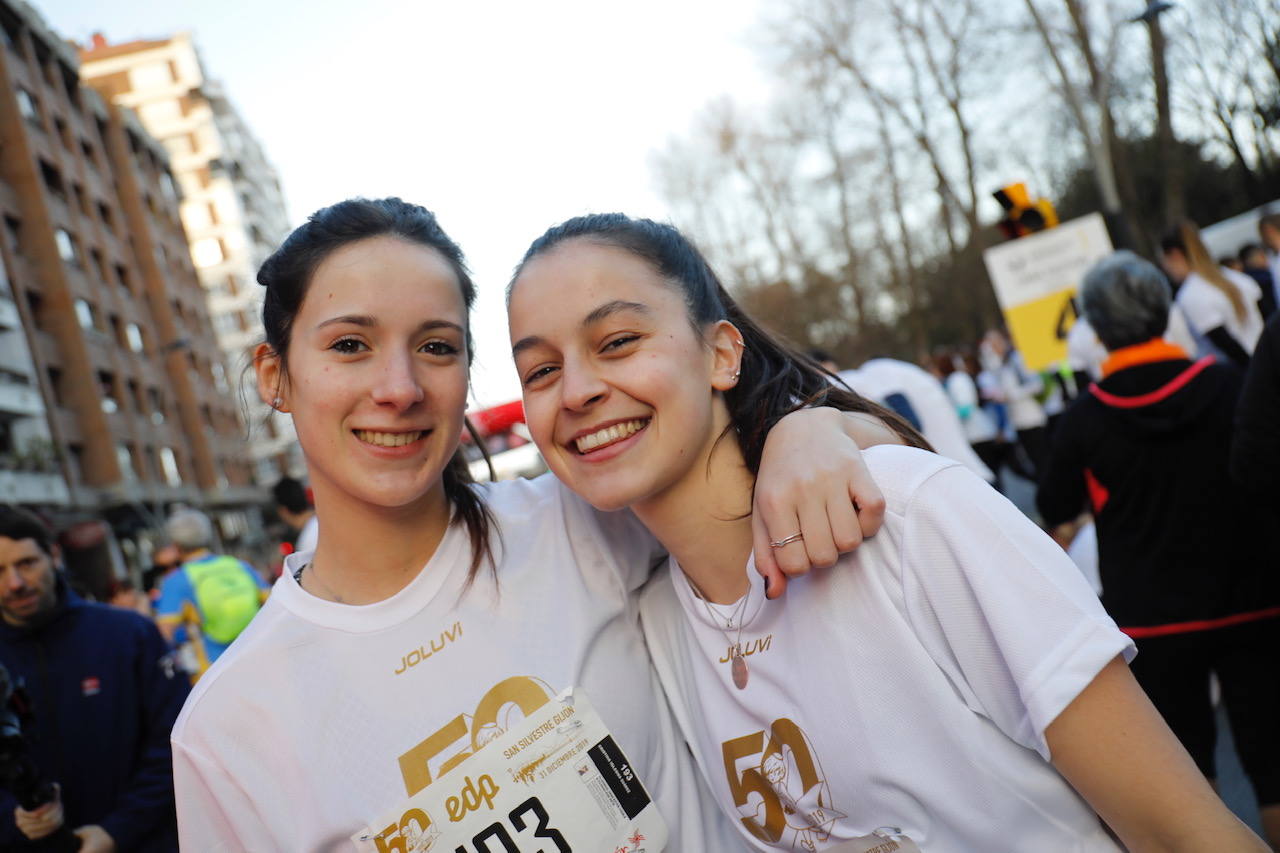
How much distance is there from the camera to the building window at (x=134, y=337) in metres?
38.3

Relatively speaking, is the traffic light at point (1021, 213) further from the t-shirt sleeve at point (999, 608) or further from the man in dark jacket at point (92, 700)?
the t-shirt sleeve at point (999, 608)

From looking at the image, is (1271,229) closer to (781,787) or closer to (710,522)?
(710,522)

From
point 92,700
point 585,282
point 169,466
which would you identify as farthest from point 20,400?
point 585,282

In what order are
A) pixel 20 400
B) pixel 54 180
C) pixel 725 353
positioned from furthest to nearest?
pixel 54 180, pixel 20 400, pixel 725 353

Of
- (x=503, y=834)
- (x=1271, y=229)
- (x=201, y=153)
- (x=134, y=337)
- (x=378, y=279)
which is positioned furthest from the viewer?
(x=201, y=153)

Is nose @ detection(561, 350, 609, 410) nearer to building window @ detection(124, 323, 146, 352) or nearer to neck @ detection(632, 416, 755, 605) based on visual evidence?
neck @ detection(632, 416, 755, 605)

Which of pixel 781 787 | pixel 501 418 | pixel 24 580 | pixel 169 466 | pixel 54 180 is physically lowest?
pixel 781 787

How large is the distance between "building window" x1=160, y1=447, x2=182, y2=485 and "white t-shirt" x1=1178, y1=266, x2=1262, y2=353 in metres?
38.8

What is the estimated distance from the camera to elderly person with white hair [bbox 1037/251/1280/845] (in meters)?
3.22

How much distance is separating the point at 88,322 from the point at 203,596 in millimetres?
33270

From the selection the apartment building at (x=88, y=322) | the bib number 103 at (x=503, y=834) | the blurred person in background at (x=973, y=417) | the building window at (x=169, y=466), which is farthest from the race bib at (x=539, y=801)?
the building window at (x=169, y=466)

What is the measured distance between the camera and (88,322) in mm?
34938

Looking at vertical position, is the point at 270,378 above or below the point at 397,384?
above

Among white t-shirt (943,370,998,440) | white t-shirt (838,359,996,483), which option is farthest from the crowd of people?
white t-shirt (943,370,998,440)
